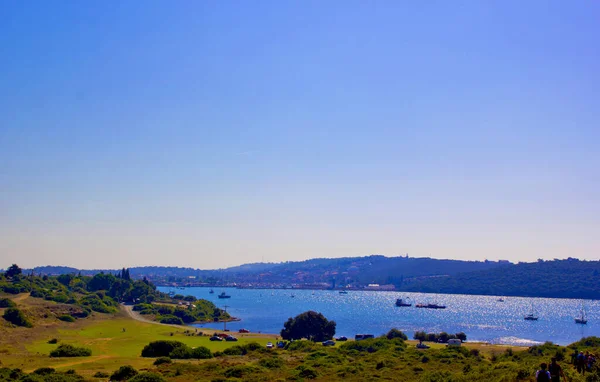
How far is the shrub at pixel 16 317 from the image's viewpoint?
102 metres

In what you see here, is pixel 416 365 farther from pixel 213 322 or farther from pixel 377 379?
pixel 213 322

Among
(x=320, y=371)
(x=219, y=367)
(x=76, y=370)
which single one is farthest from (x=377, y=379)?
(x=76, y=370)

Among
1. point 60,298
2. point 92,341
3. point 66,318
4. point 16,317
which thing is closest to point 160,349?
point 92,341

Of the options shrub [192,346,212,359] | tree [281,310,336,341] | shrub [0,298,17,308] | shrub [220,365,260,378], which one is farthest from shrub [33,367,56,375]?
shrub [0,298,17,308]

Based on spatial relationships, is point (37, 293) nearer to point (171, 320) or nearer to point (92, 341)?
point (171, 320)

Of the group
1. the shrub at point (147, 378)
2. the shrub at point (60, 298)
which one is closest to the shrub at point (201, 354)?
the shrub at point (147, 378)

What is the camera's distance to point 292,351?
7212cm

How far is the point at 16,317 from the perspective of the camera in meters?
104

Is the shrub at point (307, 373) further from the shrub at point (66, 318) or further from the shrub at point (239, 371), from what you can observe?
the shrub at point (66, 318)

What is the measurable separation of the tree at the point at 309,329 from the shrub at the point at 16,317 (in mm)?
53009

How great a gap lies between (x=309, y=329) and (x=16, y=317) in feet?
198

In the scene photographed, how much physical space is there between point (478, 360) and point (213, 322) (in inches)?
4473

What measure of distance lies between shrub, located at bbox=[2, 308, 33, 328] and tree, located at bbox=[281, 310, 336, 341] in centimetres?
5301

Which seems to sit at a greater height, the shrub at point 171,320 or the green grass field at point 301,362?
the green grass field at point 301,362
